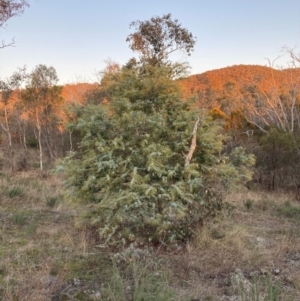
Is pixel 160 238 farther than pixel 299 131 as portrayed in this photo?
No

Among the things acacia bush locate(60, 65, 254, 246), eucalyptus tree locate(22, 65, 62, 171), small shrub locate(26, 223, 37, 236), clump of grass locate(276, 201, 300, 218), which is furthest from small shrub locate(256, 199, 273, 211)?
eucalyptus tree locate(22, 65, 62, 171)

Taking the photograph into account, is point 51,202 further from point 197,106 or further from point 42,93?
point 42,93

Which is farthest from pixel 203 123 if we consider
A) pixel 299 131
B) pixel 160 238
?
pixel 299 131

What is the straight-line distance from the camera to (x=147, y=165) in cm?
570

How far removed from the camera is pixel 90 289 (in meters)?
3.88

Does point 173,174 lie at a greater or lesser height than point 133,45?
lesser

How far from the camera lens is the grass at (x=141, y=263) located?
355 centimetres

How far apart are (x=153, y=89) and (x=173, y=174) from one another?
1.61m

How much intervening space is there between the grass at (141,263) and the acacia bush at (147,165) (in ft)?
1.20

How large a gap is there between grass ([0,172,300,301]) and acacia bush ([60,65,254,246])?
37 centimetres

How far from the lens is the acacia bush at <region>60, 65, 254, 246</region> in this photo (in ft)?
18.2

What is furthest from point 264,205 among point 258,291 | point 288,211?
point 258,291

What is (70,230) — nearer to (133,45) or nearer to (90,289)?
(90,289)

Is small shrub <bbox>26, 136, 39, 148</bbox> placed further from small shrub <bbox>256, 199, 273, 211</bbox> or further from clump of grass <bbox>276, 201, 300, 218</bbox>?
clump of grass <bbox>276, 201, 300, 218</bbox>
